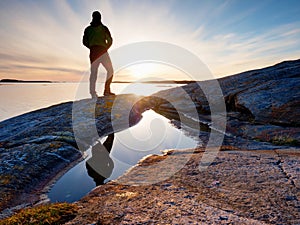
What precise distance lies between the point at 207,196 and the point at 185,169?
1.72 m

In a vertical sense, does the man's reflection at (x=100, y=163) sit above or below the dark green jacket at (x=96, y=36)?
below

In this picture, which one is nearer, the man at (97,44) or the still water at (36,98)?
the man at (97,44)

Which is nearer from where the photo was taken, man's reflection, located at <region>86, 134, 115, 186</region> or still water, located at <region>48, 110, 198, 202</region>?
still water, located at <region>48, 110, 198, 202</region>

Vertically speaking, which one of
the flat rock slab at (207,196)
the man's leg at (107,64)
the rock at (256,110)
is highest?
the man's leg at (107,64)

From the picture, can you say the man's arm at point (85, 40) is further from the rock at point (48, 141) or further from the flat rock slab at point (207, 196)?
the flat rock slab at point (207, 196)

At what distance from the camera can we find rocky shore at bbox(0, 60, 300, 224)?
3785 millimetres

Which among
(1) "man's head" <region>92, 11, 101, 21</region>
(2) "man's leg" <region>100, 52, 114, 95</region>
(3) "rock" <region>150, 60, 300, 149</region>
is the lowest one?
(3) "rock" <region>150, 60, 300, 149</region>

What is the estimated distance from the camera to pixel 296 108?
1152 cm

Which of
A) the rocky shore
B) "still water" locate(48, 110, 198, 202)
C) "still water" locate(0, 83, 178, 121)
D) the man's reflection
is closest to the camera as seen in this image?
the rocky shore

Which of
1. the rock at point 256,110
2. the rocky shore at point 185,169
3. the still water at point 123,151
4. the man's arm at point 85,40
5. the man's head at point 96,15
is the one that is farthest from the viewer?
the man's arm at point 85,40

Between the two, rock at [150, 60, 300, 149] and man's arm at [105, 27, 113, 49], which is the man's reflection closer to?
rock at [150, 60, 300, 149]

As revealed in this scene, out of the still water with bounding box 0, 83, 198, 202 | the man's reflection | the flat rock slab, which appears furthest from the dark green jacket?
the flat rock slab

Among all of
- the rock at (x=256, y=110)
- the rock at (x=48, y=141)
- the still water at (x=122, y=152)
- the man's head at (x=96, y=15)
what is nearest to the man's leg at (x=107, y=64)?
the rock at (x=48, y=141)

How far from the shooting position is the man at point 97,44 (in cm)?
1273
